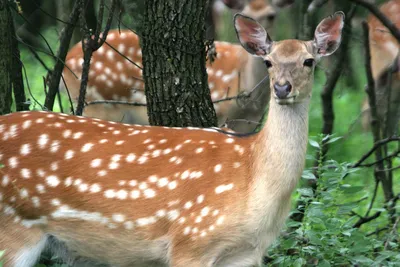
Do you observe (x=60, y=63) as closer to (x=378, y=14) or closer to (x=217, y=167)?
(x=217, y=167)

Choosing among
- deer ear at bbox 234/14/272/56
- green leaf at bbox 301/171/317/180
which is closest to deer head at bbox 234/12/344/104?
deer ear at bbox 234/14/272/56

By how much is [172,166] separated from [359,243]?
1.18 meters

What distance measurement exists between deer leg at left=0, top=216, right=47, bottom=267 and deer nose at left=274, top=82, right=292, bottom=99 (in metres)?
1.48

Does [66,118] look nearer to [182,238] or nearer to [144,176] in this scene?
[144,176]

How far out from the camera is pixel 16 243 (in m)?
4.96

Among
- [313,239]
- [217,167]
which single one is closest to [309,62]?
[217,167]

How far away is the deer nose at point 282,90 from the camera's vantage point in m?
4.75

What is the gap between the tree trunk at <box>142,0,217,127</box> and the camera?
584 cm

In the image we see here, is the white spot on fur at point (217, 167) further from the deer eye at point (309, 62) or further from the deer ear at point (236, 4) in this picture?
the deer ear at point (236, 4)

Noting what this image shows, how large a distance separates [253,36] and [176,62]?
802 mm

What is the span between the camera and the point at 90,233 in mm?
5070

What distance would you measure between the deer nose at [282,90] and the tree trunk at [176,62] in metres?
1.23

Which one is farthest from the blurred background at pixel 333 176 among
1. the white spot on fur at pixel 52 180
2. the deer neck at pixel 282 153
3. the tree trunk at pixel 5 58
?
the white spot on fur at pixel 52 180

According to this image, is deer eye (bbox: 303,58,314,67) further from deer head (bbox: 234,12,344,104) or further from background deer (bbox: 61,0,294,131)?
background deer (bbox: 61,0,294,131)
